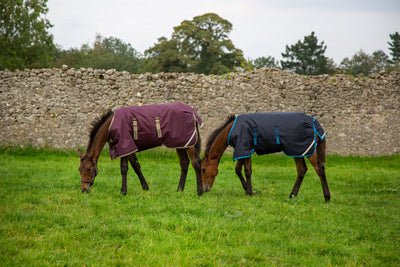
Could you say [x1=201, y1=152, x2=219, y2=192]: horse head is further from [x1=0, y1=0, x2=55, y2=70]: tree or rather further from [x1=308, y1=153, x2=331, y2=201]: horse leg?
[x1=0, y1=0, x2=55, y2=70]: tree

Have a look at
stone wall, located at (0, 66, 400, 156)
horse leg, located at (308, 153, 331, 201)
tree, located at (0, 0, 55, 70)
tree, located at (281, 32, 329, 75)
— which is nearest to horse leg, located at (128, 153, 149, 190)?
horse leg, located at (308, 153, 331, 201)

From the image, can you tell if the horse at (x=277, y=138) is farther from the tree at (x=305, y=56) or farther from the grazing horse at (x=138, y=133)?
the tree at (x=305, y=56)

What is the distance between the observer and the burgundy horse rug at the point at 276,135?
21.8ft

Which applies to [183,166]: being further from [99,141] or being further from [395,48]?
[395,48]

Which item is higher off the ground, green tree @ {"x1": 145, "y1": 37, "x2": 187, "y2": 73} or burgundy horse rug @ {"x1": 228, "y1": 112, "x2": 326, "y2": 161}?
green tree @ {"x1": 145, "y1": 37, "x2": 187, "y2": 73}

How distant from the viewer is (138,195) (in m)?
6.60

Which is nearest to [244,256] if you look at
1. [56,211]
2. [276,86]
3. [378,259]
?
[378,259]

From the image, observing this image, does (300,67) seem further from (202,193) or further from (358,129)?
(202,193)

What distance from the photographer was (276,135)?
6695 mm

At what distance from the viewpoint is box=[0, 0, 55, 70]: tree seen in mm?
26969

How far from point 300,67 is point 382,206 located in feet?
128

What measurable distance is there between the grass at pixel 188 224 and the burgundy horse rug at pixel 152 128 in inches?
38.0

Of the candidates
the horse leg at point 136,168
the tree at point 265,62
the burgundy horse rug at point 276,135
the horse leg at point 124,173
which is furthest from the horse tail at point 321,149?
the tree at point 265,62

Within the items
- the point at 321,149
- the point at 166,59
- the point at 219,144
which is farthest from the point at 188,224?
the point at 166,59
